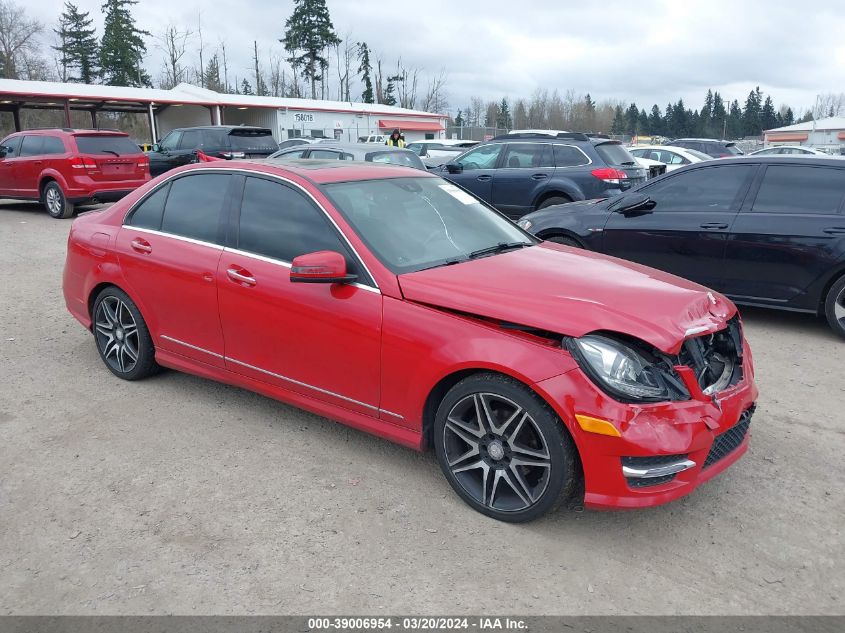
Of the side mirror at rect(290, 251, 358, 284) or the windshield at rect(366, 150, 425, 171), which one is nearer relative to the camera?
the side mirror at rect(290, 251, 358, 284)

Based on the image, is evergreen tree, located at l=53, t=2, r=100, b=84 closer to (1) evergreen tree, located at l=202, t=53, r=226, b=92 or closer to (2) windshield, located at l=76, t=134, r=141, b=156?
(1) evergreen tree, located at l=202, t=53, r=226, b=92

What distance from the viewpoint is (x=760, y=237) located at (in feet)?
21.3

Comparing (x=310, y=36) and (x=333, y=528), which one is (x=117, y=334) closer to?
(x=333, y=528)

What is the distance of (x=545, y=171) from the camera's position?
37.4 feet

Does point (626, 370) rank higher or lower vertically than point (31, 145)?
lower

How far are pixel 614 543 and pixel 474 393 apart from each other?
0.94 metres

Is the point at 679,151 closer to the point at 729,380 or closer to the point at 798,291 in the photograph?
the point at 798,291

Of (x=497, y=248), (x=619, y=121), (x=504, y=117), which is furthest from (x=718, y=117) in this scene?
(x=497, y=248)

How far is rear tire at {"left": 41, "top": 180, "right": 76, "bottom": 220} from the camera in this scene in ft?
45.6

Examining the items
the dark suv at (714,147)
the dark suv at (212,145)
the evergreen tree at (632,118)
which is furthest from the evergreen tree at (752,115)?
the dark suv at (212,145)

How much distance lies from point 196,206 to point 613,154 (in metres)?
8.55

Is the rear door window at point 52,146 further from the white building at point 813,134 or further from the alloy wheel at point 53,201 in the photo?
the white building at point 813,134

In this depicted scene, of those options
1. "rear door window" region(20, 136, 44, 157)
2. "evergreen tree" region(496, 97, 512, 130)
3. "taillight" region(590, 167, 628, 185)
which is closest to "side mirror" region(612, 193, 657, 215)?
"taillight" region(590, 167, 628, 185)

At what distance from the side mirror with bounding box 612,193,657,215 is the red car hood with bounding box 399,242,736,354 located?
11.2 feet
